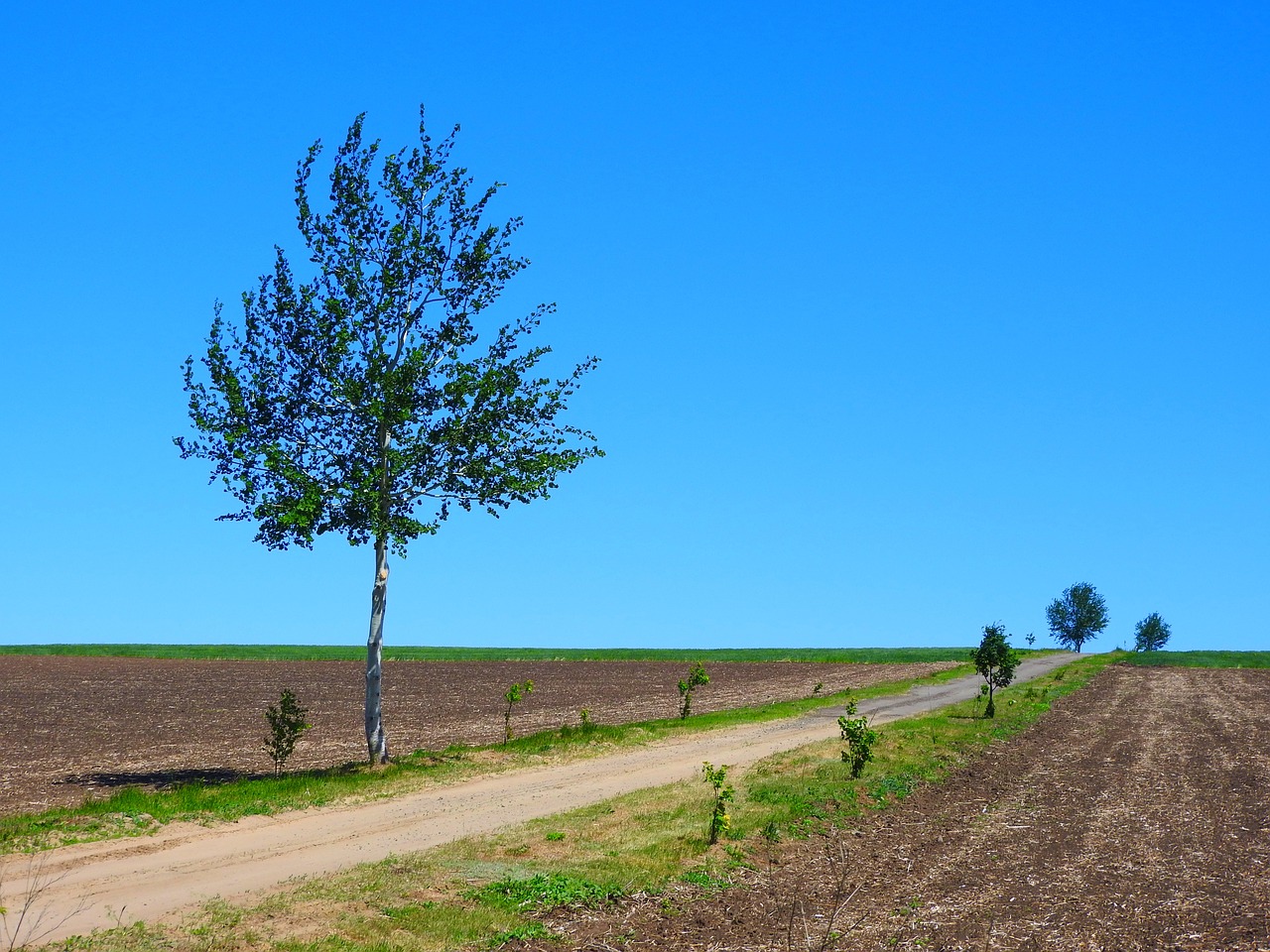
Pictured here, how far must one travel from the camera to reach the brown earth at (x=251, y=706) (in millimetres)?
30078

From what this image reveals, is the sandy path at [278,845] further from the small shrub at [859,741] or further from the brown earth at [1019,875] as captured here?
the brown earth at [1019,875]

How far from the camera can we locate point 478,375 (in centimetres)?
2977

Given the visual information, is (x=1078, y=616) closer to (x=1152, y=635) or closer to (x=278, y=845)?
(x=1152, y=635)

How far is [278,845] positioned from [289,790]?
5270 mm

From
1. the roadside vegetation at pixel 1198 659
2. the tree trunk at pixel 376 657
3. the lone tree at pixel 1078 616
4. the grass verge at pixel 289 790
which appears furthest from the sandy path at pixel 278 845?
the lone tree at pixel 1078 616

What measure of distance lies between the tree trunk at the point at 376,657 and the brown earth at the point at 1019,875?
13200mm

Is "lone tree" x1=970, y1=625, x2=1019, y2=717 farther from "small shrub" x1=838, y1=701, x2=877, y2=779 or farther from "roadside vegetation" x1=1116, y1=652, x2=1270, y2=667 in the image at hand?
"roadside vegetation" x1=1116, y1=652, x2=1270, y2=667

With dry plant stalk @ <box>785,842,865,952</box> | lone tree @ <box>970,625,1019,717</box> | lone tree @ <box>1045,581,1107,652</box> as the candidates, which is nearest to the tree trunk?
dry plant stalk @ <box>785,842,865,952</box>

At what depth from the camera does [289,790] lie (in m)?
23.7

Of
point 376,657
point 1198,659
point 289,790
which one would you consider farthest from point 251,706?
point 1198,659

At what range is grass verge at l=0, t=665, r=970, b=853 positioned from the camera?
1939 centimetres

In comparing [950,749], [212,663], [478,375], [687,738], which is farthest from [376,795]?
[212,663]

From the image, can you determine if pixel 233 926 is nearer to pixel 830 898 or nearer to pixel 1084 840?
pixel 830 898

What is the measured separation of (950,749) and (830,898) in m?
19.1
